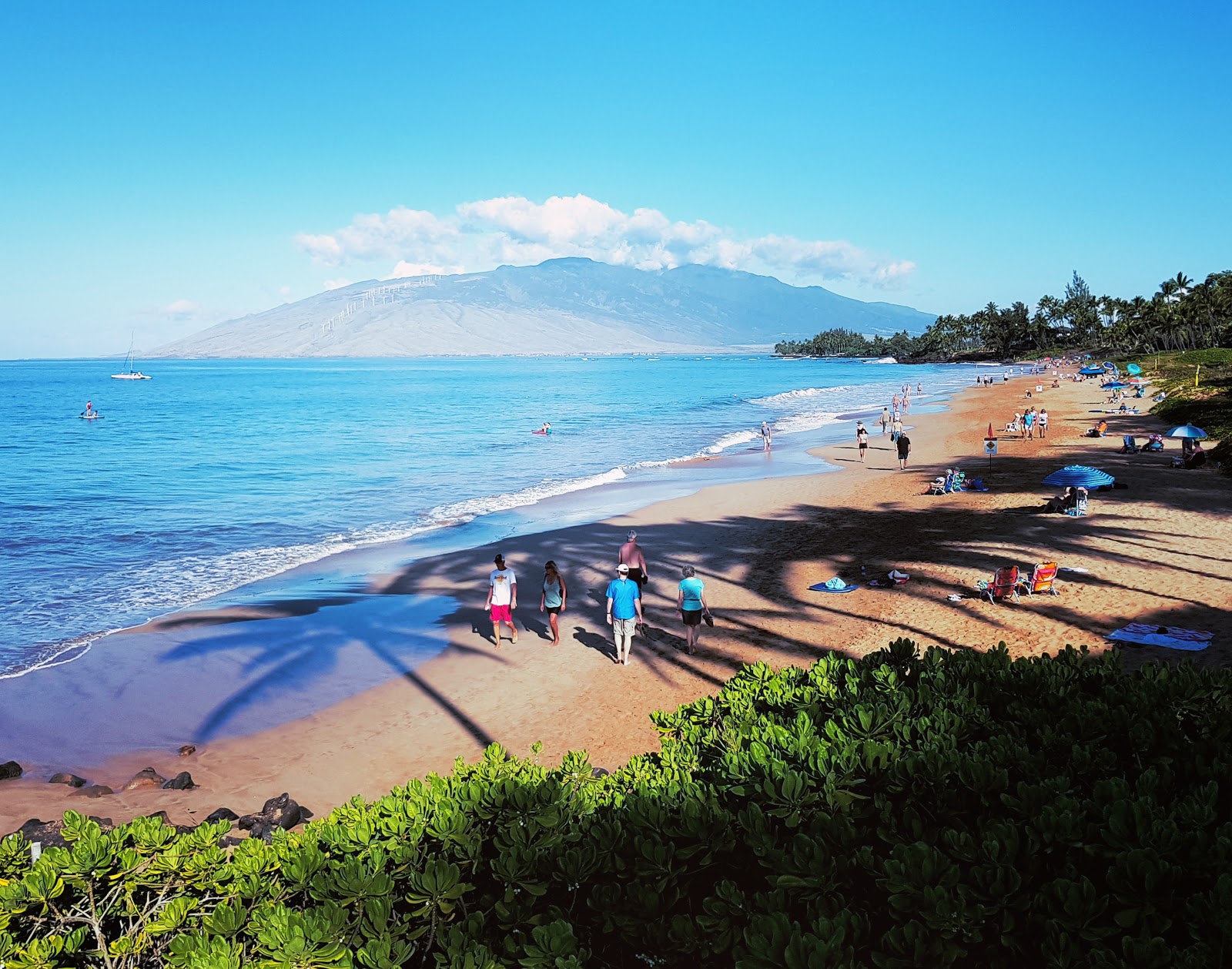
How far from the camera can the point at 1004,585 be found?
43.7 feet

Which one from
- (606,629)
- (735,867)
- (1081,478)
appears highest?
(735,867)

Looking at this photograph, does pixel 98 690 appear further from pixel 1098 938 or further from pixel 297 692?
pixel 1098 938

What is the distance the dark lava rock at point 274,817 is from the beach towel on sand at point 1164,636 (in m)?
10.5

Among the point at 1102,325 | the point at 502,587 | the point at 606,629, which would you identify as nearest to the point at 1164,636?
the point at 606,629

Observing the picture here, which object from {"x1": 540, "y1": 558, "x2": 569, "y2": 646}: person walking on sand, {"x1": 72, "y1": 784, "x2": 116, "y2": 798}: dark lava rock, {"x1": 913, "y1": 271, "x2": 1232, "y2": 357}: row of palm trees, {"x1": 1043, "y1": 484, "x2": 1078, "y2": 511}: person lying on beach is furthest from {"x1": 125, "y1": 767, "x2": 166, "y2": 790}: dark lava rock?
{"x1": 913, "y1": 271, "x2": 1232, "y2": 357}: row of palm trees

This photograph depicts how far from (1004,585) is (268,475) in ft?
102

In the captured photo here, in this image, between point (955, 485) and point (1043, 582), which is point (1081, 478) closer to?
point (955, 485)

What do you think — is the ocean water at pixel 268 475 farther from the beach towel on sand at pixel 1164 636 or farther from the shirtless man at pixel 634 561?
the beach towel on sand at pixel 1164 636

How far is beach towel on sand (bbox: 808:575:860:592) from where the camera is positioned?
14.7 metres

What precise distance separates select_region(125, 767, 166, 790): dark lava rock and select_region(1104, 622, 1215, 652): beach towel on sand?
12216 mm

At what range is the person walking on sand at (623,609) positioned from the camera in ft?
38.8

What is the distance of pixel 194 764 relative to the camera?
969 centimetres

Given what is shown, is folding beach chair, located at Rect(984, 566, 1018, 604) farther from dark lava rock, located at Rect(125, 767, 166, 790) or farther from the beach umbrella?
dark lava rock, located at Rect(125, 767, 166, 790)

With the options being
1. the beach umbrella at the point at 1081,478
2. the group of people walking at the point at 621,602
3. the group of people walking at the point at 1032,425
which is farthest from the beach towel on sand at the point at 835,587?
the group of people walking at the point at 1032,425
